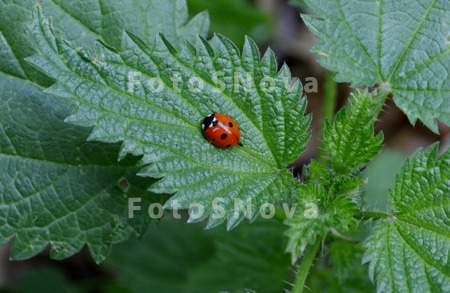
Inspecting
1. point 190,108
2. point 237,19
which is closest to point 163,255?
point 237,19

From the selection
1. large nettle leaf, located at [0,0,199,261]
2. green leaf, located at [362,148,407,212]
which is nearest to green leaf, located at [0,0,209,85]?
large nettle leaf, located at [0,0,199,261]

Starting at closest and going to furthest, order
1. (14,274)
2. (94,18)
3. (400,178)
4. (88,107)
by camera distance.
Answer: (88,107) → (400,178) → (94,18) → (14,274)

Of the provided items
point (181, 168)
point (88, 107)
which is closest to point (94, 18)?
point (88, 107)

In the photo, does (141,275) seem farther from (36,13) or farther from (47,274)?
(36,13)

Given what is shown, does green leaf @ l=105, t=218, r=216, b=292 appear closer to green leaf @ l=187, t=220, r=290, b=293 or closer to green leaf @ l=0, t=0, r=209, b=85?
green leaf @ l=187, t=220, r=290, b=293

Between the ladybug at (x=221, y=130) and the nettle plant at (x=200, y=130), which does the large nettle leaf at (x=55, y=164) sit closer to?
the nettle plant at (x=200, y=130)

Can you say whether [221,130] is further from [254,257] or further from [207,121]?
[254,257]

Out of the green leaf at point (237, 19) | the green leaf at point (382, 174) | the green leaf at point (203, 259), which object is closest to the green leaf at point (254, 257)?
the green leaf at point (203, 259)
